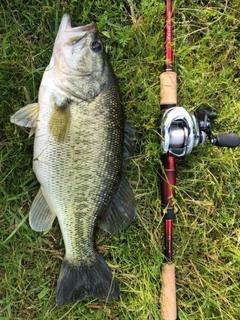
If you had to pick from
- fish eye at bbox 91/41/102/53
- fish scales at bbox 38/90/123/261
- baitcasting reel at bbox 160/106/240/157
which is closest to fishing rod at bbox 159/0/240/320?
baitcasting reel at bbox 160/106/240/157

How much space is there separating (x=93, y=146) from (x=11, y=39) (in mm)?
948

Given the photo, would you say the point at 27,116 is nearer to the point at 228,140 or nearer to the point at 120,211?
the point at 120,211

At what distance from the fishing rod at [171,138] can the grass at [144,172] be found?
0.08 metres

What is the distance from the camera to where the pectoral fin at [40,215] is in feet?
7.06

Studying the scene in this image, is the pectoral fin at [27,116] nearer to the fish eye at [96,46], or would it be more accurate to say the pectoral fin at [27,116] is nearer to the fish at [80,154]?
the fish at [80,154]

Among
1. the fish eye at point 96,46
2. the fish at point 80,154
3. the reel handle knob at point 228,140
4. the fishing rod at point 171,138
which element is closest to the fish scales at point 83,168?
the fish at point 80,154

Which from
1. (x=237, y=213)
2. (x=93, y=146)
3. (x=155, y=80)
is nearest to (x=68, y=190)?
(x=93, y=146)

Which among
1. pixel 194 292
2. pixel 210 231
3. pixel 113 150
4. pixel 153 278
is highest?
pixel 113 150

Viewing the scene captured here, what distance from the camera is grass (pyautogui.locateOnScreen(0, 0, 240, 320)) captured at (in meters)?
2.26

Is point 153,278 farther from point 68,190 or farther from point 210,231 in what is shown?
point 68,190

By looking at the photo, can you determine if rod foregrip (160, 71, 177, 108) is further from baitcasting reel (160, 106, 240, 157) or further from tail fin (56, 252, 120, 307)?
tail fin (56, 252, 120, 307)

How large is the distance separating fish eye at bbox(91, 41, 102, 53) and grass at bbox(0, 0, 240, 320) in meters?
0.48

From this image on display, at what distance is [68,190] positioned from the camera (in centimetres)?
202

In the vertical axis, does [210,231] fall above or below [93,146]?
below
